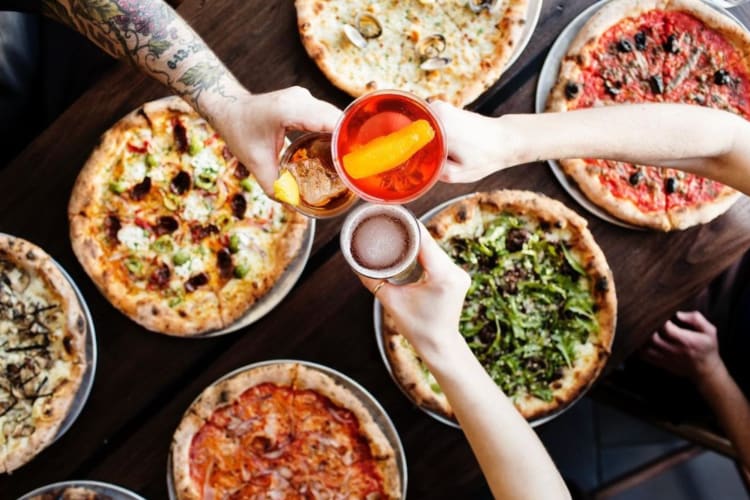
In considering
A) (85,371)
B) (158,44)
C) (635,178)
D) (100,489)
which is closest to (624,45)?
(635,178)

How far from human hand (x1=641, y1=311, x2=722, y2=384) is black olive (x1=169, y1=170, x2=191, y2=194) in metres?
2.37

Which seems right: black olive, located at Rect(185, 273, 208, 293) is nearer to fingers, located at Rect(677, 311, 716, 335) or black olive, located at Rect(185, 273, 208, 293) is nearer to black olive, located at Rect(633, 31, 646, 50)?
black olive, located at Rect(633, 31, 646, 50)

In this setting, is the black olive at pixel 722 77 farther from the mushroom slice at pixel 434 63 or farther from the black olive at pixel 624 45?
the mushroom slice at pixel 434 63

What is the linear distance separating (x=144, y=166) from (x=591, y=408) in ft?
10.9

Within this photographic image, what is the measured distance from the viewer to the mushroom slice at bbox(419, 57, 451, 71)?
3.17 meters

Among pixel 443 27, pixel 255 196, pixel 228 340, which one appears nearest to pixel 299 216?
pixel 255 196

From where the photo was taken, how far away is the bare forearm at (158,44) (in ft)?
8.39

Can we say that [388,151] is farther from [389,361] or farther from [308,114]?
[389,361]


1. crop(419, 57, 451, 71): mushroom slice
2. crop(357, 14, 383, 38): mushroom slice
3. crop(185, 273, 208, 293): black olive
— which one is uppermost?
crop(357, 14, 383, 38): mushroom slice

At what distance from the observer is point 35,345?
10.0 ft

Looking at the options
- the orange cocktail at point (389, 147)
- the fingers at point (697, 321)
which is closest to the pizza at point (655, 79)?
the fingers at point (697, 321)

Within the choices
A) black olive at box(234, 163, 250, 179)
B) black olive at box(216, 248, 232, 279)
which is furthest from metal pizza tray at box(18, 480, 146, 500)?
black olive at box(234, 163, 250, 179)

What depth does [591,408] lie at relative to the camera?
4684 mm

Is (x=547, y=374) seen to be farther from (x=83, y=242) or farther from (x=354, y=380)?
(x=83, y=242)
